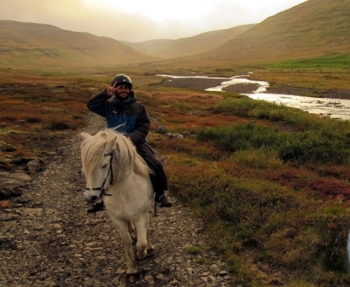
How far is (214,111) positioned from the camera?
34.2m

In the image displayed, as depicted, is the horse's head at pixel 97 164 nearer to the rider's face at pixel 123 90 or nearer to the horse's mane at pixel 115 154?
the horse's mane at pixel 115 154

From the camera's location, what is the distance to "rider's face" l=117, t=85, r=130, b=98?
6.21 m

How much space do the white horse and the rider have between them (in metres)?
0.27

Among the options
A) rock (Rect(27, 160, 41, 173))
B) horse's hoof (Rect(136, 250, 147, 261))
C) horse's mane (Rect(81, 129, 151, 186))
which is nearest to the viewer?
horse's mane (Rect(81, 129, 151, 186))

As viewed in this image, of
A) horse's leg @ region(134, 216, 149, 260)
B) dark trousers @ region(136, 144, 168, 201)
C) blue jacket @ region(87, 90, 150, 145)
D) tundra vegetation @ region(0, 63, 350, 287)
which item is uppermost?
blue jacket @ region(87, 90, 150, 145)

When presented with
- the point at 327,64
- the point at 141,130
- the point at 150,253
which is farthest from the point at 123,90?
the point at 327,64

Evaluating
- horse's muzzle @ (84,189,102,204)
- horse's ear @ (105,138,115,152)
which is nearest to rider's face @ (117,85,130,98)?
horse's ear @ (105,138,115,152)

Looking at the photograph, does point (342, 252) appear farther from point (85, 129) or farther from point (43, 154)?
point (85, 129)

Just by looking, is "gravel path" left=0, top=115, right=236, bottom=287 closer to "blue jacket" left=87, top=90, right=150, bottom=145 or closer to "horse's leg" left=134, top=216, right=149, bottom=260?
"horse's leg" left=134, top=216, right=149, bottom=260

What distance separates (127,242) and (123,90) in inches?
113

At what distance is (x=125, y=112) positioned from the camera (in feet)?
21.1

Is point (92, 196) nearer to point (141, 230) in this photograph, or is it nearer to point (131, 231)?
point (141, 230)

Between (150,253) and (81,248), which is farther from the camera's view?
(81,248)

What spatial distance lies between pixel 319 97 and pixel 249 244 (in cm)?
4912
